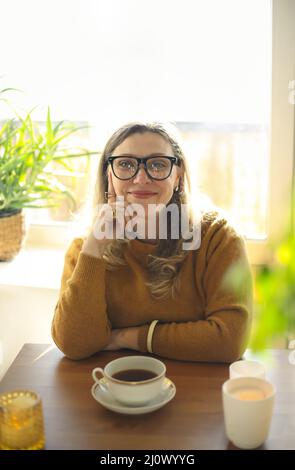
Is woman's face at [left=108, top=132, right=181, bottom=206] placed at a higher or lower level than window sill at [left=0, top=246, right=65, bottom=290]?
higher

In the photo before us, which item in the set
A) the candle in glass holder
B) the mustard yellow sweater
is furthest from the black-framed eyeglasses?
the candle in glass holder

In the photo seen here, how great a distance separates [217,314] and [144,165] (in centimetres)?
41

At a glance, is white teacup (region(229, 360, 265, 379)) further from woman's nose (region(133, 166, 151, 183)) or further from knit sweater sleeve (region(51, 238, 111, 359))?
woman's nose (region(133, 166, 151, 183))

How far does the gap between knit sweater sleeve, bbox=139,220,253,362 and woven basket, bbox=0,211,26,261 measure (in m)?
0.82

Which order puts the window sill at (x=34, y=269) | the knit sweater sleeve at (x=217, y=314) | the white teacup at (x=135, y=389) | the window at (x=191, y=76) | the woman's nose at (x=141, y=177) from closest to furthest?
the white teacup at (x=135, y=389) < the knit sweater sleeve at (x=217, y=314) < the woman's nose at (x=141, y=177) < the window at (x=191, y=76) < the window sill at (x=34, y=269)

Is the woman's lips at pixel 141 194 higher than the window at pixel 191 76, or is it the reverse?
the window at pixel 191 76

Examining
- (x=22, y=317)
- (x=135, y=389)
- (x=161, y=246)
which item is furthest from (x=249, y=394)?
(x=22, y=317)

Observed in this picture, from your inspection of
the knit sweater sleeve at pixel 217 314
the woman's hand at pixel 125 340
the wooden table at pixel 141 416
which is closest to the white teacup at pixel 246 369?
the wooden table at pixel 141 416

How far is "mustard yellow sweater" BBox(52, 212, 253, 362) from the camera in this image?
1364 millimetres

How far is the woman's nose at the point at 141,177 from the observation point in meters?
1.47

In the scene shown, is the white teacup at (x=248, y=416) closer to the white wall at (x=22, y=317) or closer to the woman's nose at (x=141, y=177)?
the woman's nose at (x=141, y=177)

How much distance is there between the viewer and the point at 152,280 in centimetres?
152

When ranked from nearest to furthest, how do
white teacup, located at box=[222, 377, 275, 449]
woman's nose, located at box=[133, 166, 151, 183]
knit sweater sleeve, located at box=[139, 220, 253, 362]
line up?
white teacup, located at box=[222, 377, 275, 449] < knit sweater sleeve, located at box=[139, 220, 253, 362] < woman's nose, located at box=[133, 166, 151, 183]

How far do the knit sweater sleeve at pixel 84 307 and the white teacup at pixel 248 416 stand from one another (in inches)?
18.8
